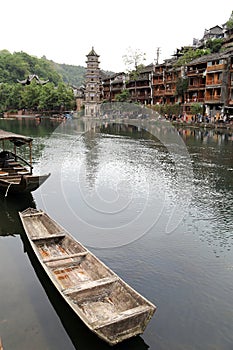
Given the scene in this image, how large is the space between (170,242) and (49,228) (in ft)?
15.3

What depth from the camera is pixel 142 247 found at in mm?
12141

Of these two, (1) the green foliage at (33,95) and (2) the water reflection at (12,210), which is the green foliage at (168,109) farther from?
(2) the water reflection at (12,210)

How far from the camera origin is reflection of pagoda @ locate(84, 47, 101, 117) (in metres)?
91.5

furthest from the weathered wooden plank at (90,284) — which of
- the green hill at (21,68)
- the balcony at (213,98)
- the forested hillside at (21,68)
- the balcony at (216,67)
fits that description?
the forested hillside at (21,68)

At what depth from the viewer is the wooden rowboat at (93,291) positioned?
654cm

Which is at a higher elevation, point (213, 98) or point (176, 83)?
point (176, 83)

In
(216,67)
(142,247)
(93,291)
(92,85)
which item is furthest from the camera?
(92,85)

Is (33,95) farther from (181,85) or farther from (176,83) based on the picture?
(181,85)

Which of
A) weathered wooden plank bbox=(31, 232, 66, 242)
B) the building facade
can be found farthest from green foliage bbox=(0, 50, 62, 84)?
weathered wooden plank bbox=(31, 232, 66, 242)

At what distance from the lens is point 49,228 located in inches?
476

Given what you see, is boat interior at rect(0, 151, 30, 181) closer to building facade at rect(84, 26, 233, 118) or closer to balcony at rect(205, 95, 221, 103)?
building facade at rect(84, 26, 233, 118)

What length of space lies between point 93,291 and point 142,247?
4.57 meters

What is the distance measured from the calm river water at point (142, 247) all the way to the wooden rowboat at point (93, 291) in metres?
0.72

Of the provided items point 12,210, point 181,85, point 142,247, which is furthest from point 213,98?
point 142,247
